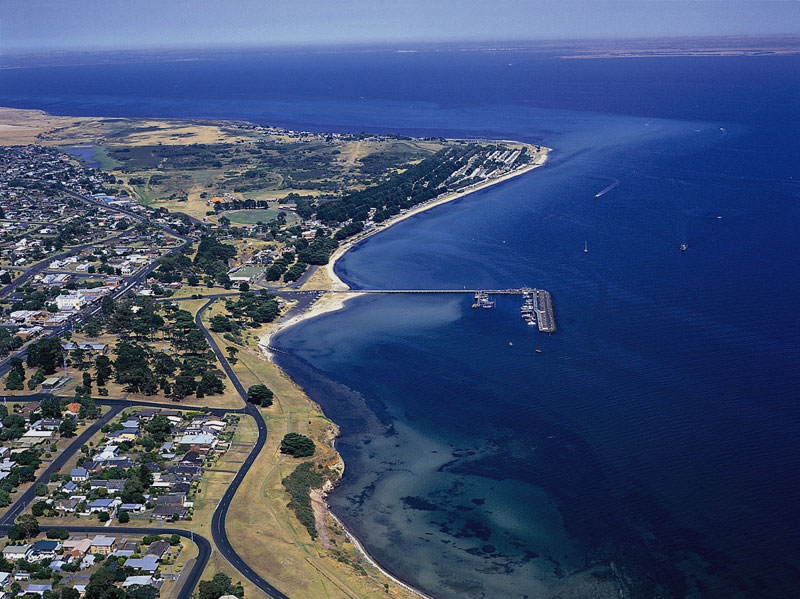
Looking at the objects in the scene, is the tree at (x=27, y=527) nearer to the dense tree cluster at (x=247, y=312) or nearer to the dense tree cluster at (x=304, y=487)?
the dense tree cluster at (x=304, y=487)

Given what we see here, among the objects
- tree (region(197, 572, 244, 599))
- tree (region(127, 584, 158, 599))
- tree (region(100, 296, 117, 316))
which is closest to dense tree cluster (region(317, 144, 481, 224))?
tree (region(100, 296, 117, 316))

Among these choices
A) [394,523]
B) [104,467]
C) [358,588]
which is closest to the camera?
[358,588]

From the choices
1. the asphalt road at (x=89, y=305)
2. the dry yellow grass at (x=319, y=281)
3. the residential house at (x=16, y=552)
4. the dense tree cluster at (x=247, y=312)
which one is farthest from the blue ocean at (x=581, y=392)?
the asphalt road at (x=89, y=305)

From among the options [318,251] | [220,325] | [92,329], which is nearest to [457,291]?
[318,251]

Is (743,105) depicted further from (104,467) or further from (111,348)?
(104,467)

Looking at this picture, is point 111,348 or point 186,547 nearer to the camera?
point 186,547

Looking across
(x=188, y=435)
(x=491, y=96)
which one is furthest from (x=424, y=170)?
(x=491, y=96)

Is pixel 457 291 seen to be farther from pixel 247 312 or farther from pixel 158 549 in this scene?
pixel 158 549
